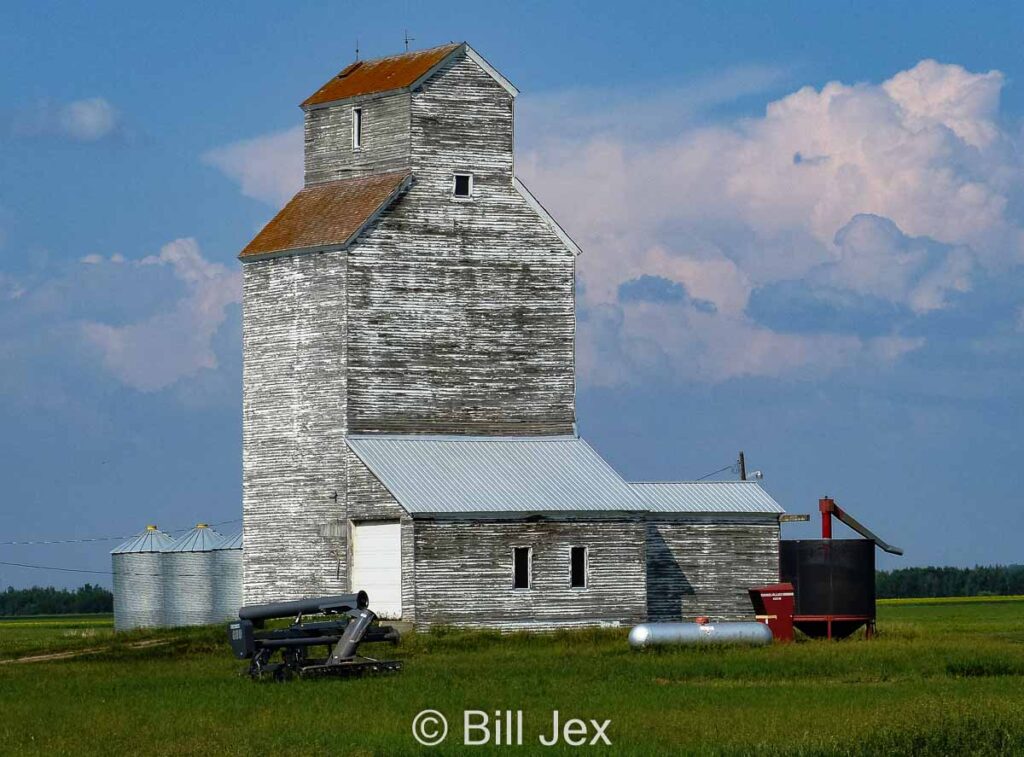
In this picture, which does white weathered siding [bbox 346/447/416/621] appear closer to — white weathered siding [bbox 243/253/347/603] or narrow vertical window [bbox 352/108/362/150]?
white weathered siding [bbox 243/253/347/603]

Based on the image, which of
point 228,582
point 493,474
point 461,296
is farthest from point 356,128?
point 228,582

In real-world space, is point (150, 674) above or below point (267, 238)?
below

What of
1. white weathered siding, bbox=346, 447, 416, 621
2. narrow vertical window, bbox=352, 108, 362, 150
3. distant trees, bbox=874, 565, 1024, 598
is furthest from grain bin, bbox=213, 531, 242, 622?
distant trees, bbox=874, 565, 1024, 598

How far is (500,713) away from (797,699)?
5663mm

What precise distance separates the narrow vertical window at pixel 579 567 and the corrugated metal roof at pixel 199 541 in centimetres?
1876

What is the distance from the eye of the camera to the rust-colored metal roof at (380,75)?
54.0 m

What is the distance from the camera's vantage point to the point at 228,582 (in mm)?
64688

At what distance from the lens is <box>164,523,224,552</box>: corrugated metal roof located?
6544 centimetres

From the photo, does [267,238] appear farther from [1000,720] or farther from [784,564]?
[1000,720]

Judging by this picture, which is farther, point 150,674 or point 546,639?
point 546,639

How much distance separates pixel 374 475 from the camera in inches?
1964

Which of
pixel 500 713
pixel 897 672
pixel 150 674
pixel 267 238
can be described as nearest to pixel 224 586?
pixel 267 238

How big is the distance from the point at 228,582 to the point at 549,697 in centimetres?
3354

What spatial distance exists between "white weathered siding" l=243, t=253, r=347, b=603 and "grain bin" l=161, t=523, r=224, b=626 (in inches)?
433
